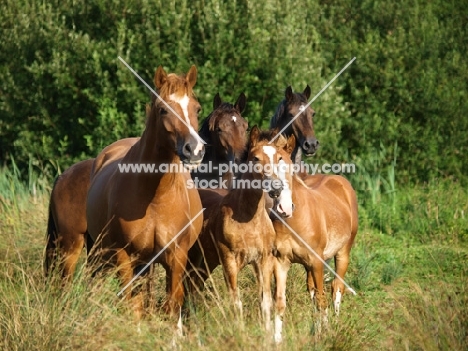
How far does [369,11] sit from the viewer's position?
20.0 meters

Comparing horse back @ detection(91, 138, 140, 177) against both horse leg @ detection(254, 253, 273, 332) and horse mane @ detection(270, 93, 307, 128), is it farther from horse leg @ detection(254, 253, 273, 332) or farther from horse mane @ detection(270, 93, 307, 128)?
horse mane @ detection(270, 93, 307, 128)

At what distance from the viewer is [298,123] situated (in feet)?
34.7

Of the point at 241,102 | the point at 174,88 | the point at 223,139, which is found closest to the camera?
the point at 174,88

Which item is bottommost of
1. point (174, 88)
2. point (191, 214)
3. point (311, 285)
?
point (311, 285)

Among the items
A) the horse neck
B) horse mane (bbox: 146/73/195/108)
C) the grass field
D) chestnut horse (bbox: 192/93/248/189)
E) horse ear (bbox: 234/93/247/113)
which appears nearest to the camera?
the grass field

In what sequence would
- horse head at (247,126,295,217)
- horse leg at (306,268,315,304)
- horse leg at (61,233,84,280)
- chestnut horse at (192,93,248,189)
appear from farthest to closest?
chestnut horse at (192,93,248,189) → horse leg at (61,233,84,280) → horse leg at (306,268,315,304) → horse head at (247,126,295,217)

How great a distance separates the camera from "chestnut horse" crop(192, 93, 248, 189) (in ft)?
30.2

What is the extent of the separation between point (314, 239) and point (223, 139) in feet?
4.79

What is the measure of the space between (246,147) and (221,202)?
3.11 ft

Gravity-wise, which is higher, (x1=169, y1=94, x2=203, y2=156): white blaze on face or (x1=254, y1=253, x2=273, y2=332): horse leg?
(x1=169, y1=94, x2=203, y2=156): white blaze on face

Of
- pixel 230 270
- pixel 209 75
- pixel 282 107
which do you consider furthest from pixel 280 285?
pixel 209 75

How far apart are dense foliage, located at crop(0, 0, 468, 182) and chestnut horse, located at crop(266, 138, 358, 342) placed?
590 centimetres

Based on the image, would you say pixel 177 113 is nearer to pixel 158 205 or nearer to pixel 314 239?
pixel 158 205

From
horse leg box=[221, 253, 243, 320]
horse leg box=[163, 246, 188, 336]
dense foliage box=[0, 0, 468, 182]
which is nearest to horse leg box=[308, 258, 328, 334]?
horse leg box=[221, 253, 243, 320]
